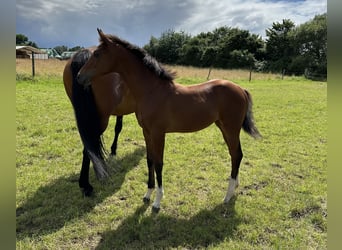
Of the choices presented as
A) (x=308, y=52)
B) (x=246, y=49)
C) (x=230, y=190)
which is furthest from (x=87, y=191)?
(x=246, y=49)

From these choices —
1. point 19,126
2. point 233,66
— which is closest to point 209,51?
point 233,66


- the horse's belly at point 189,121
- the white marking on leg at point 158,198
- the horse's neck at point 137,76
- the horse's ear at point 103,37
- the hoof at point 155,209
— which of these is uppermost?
the horse's ear at point 103,37

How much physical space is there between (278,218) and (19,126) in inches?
210

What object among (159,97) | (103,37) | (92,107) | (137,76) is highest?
(103,37)

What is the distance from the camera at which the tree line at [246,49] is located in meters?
26.5

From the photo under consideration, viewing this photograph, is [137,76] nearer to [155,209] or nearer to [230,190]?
[155,209]

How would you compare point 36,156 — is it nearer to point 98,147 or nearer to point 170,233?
point 98,147

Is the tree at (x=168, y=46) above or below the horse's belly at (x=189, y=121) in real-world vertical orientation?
above

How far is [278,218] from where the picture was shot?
269cm

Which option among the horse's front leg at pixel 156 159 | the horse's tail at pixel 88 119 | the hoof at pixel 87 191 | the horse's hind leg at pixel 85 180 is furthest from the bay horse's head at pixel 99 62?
the hoof at pixel 87 191

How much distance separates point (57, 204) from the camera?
9.46 feet

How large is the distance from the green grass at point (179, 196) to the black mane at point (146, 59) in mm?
1481

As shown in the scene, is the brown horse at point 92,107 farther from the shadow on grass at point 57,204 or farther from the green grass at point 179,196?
the green grass at point 179,196

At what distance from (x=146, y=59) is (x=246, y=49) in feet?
113
